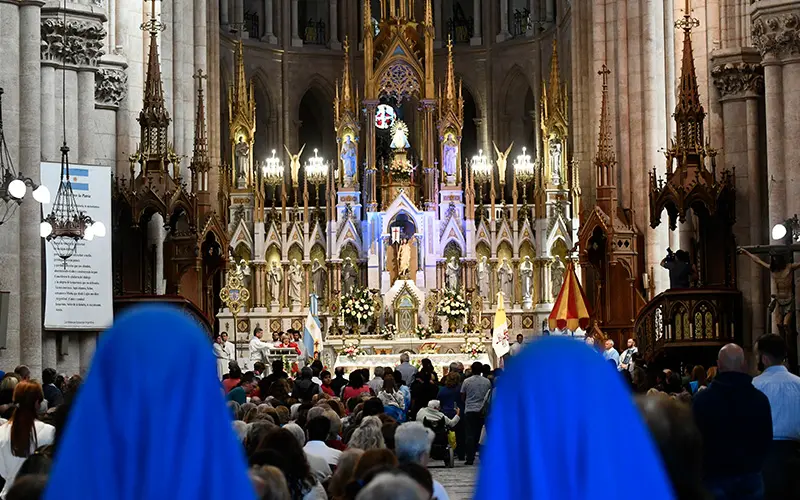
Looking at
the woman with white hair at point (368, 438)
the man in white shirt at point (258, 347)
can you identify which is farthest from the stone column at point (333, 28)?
the woman with white hair at point (368, 438)

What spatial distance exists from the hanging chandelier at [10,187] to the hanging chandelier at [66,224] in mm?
494

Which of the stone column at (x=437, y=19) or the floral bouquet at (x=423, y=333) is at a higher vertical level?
the stone column at (x=437, y=19)

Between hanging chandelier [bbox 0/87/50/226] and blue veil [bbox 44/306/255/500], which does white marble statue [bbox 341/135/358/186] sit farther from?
blue veil [bbox 44/306/255/500]

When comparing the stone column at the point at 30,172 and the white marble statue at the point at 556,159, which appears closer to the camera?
the stone column at the point at 30,172

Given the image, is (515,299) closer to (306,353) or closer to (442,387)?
(306,353)

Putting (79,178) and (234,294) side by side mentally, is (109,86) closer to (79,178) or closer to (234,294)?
(79,178)

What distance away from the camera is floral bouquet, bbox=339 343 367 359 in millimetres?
35906

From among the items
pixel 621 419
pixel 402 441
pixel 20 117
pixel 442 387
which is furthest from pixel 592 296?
pixel 621 419

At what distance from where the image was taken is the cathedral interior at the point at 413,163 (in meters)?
22.8

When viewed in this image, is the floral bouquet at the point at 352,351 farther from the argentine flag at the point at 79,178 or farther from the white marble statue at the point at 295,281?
the argentine flag at the point at 79,178

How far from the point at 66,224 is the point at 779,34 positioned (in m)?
10.6

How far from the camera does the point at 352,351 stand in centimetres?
3609

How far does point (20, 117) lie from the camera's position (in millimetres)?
21344

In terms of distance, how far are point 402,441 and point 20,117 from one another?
1376cm
